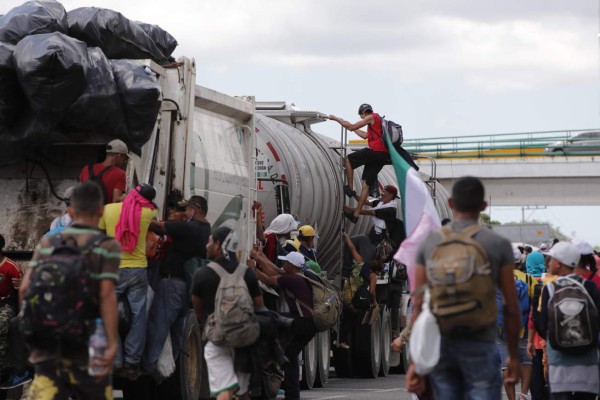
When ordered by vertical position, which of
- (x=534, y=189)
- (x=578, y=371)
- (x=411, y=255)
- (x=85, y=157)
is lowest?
(x=578, y=371)

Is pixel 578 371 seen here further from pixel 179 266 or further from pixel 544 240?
pixel 544 240

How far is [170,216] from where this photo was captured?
1259 centimetres

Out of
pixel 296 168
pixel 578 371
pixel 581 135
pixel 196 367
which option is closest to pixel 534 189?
pixel 581 135

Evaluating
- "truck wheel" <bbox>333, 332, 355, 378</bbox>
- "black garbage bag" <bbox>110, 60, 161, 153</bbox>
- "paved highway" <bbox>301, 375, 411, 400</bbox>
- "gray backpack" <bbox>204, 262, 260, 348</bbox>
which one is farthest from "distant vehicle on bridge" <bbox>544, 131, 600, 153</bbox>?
"gray backpack" <bbox>204, 262, 260, 348</bbox>

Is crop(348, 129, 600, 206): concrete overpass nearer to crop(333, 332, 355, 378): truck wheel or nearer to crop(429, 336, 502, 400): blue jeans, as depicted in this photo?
crop(333, 332, 355, 378): truck wheel

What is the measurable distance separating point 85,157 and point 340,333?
7.68 m

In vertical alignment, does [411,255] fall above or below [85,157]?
below

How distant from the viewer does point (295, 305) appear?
43.2ft

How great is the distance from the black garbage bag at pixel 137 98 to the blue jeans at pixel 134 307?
1195 millimetres

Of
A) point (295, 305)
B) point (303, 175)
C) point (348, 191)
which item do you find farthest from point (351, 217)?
point (295, 305)

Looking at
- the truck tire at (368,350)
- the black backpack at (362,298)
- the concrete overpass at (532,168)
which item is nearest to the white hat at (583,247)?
the black backpack at (362,298)

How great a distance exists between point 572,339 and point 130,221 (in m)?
3.75

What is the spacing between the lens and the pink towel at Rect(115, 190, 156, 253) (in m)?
11.3

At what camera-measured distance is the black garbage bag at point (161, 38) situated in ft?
42.6
